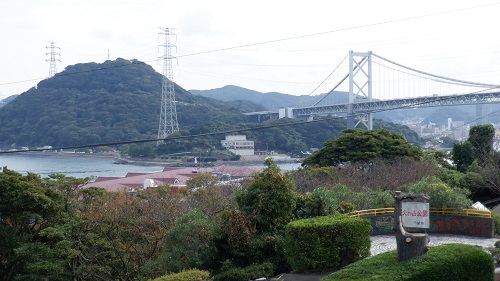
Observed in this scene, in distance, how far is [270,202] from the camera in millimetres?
11898

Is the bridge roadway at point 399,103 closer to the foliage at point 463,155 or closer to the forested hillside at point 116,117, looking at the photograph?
the forested hillside at point 116,117

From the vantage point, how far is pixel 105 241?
12.3 metres

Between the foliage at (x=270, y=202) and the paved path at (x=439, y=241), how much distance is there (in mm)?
2136

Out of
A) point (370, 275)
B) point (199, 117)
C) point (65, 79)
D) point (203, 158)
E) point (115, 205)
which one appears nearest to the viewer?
point (370, 275)

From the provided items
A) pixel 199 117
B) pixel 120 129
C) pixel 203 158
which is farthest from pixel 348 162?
pixel 199 117

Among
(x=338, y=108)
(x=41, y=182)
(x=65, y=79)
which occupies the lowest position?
(x=41, y=182)

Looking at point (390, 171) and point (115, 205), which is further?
point (390, 171)

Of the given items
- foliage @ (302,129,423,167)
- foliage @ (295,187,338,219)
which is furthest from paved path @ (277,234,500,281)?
foliage @ (302,129,423,167)

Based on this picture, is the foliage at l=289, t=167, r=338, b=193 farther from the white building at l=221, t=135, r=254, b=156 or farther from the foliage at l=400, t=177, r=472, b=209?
the white building at l=221, t=135, r=254, b=156

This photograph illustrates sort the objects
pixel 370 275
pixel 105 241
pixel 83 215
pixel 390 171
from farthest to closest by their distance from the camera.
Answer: pixel 390 171
pixel 83 215
pixel 105 241
pixel 370 275

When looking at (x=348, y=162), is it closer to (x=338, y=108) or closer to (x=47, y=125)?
(x=338, y=108)

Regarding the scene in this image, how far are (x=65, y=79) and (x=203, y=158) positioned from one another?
29.1 m

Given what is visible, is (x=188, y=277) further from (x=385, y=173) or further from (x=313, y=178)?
(x=385, y=173)

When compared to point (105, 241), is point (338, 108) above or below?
above
